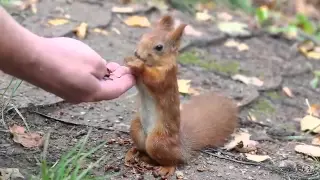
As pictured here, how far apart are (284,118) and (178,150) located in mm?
1179

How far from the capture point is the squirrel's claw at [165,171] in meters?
2.44

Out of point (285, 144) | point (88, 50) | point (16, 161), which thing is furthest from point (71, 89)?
point (285, 144)

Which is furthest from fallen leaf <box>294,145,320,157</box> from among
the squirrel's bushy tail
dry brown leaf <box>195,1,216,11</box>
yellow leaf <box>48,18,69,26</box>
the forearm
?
dry brown leaf <box>195,1,216,11</box>

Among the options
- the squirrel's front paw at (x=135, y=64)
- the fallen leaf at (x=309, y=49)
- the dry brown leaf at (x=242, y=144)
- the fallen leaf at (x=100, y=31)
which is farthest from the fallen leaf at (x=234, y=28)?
the squirrel's front paw at (x=135, y=64)

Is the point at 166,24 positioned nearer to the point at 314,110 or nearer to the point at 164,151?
the point at 164,151

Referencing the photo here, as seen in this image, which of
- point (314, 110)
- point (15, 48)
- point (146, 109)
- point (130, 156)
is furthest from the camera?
point (314, 110)

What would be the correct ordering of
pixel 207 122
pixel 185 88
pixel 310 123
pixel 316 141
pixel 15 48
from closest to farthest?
pixel 15 48, pixel 207 122, pixel 316 141, pixel 310 123, pixel 185 88

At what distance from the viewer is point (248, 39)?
180 inches

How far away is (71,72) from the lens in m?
1.95

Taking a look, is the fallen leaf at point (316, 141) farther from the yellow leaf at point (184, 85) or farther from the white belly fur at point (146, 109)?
the white belly fur at point (146, 109)

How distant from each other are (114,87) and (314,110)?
5.88 ft

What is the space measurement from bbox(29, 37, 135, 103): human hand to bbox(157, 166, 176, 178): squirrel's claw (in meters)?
0.42

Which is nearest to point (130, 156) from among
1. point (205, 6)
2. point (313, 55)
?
point (313, 55)

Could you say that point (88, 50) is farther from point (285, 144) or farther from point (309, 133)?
point (309, 133)
